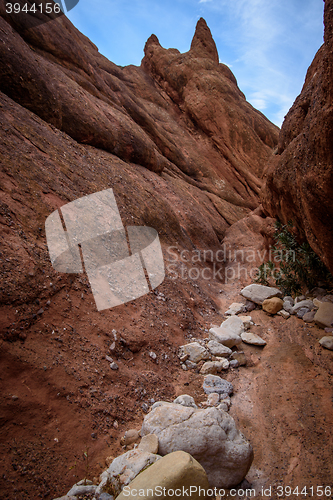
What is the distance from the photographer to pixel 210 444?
2834 mm

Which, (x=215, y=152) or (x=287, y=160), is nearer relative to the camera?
(x=287, y=160)

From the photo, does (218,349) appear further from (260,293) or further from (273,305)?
(260,293)

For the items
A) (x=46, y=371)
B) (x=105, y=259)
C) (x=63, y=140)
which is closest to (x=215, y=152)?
(x=63, y=140)

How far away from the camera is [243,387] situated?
4.38 m

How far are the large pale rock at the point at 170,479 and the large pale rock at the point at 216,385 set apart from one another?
1.89m

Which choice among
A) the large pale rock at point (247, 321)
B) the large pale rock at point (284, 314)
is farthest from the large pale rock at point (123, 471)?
the large pale rock at point (284, 314)

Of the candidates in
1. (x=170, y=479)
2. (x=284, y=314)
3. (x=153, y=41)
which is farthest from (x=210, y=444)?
(x=153, y=41)

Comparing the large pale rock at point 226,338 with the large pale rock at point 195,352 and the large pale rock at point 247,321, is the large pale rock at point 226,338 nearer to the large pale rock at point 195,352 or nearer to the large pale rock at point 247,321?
the large pale rock at point 195,352

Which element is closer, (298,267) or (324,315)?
(324,315)

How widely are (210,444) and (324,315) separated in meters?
3.69

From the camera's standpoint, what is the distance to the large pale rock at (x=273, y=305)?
6504mm

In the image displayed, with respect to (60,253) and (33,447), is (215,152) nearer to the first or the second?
(60,253)

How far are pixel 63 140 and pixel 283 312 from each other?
6.68m

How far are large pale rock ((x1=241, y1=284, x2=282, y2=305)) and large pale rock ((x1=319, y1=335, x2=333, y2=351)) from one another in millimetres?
2182
